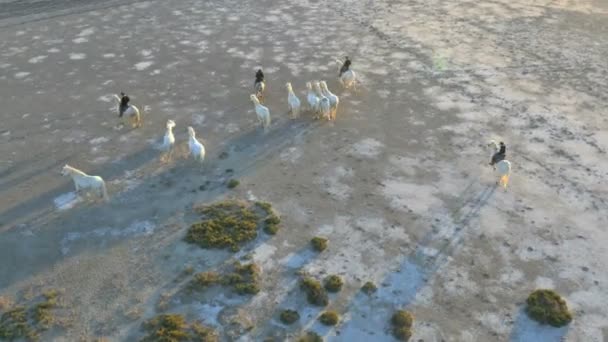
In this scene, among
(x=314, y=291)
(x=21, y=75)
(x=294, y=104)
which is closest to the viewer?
(x=314, y=291)

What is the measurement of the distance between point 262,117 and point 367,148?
4.32 metres

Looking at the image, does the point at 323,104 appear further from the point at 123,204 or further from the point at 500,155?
the point at 123,204

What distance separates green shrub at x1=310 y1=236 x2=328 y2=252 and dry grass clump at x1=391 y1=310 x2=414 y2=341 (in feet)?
9.76

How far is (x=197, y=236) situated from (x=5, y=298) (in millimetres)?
5019

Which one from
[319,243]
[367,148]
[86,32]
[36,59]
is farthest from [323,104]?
[86,32]

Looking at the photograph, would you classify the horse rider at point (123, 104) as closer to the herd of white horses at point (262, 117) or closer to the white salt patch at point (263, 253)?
the herd of white horses at point (262, 117)

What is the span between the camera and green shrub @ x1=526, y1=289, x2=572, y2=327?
13.0m

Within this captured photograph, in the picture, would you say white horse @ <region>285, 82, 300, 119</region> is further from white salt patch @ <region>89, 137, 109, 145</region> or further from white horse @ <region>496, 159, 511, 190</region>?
white horse @ <region>496, 159, 511, 190</region>

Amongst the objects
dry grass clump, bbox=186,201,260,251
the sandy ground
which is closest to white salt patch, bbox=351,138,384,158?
the sandy ground

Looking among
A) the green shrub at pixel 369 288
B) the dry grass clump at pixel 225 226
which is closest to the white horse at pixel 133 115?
the dry grass clump at pixel 225 226

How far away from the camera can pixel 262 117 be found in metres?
21.8

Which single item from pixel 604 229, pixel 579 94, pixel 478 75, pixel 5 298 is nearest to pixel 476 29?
pixel 478 75

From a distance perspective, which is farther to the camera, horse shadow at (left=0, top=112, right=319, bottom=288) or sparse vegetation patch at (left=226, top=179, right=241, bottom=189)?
sparse vegetation patch at (left=226, top=179, right=241, bottom=189)

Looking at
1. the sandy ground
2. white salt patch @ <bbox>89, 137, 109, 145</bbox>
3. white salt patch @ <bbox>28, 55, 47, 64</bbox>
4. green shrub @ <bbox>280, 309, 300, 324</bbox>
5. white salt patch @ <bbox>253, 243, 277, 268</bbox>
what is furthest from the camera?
white salt patch @ <bbox>28, 55, 47, 64</bbox>
